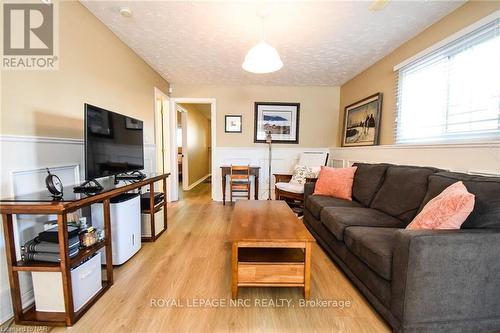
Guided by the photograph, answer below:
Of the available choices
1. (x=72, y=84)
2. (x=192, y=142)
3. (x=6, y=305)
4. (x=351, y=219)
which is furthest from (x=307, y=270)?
(x=192, y=142)

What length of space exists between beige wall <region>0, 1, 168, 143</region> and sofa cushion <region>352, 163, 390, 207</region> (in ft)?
9.78

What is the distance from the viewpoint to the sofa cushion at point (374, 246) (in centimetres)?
128

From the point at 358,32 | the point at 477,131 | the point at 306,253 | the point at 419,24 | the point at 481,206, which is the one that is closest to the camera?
the point at 481,206

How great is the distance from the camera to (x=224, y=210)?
3738mm

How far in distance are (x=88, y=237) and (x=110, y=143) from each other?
817 mm

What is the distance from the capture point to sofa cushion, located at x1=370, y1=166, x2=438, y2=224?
181 centimetres

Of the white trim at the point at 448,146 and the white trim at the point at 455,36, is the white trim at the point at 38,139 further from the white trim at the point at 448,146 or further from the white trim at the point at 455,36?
the white trim at the point at 455,36

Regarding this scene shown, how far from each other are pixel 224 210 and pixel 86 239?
2.37 meters

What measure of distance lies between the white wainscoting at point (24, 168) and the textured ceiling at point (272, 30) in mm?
→ 1343

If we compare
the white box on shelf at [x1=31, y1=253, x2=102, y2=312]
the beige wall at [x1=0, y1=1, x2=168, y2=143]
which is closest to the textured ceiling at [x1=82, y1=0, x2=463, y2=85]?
the beige wall at [x1=0, y1=1, x2=168, y2=143]

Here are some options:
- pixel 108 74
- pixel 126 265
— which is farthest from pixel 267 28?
pixel 126 265

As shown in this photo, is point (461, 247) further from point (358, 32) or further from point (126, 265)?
point (126, 265)

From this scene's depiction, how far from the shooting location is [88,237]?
4.92 ft

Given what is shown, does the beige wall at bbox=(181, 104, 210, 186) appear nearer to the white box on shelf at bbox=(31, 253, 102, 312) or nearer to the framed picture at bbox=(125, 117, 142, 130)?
the framed picture at bbox=(125, 117, 142, 130)
